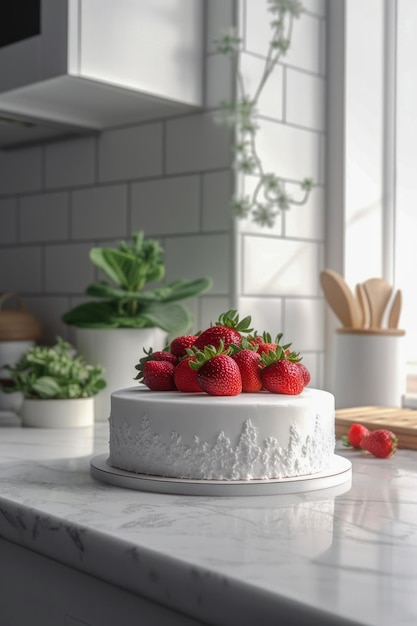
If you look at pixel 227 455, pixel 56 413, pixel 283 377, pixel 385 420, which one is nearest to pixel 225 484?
pixel 227 455

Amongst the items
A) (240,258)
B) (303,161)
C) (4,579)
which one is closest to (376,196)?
(303,161)

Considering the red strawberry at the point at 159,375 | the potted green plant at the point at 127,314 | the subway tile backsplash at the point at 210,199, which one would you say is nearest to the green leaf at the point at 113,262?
the potted green plant at the point at 127,314

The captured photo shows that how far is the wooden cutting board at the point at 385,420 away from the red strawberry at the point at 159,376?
38cm

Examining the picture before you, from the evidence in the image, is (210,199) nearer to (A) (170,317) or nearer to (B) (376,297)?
(A) (170,317)

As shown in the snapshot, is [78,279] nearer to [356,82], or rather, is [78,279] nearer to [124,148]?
[124,148]

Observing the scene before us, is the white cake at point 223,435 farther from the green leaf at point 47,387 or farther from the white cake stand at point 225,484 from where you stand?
the green leaf at point 47,387

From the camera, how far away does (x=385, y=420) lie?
1273 mm

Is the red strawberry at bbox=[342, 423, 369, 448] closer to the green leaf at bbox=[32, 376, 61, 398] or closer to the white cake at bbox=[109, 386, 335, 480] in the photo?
the white cake at bbox=[109, 386, 335, 480]

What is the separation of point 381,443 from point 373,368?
14.0 inches

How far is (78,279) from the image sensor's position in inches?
68.6

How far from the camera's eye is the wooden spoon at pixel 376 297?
155 cm

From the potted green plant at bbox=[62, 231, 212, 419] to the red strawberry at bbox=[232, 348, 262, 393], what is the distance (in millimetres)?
518

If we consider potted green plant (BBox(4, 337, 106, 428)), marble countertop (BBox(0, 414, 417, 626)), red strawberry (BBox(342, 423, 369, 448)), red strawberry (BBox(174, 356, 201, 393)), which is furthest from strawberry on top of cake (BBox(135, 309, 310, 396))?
potted green plant (BBox(4, 337, 106, 428))

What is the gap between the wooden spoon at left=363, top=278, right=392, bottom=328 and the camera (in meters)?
1.55
